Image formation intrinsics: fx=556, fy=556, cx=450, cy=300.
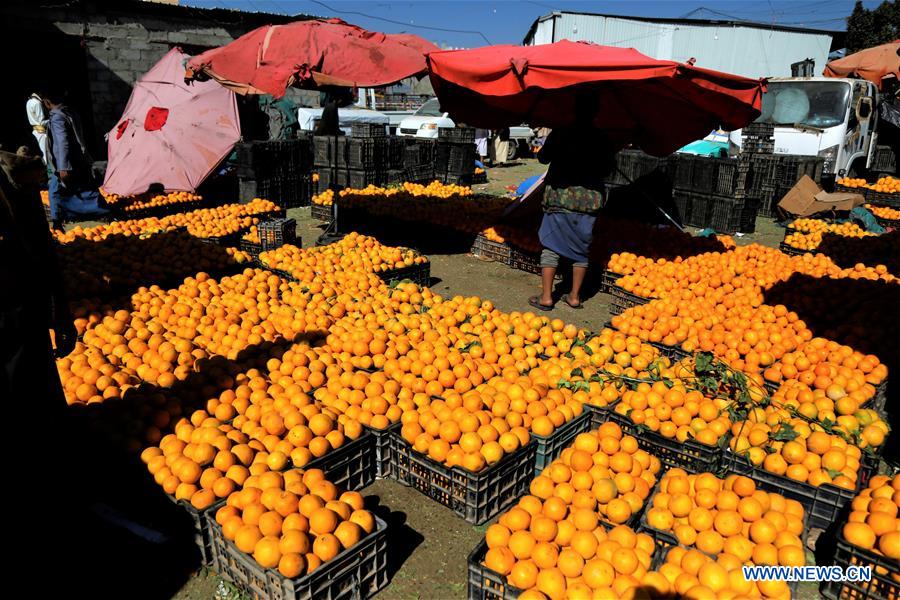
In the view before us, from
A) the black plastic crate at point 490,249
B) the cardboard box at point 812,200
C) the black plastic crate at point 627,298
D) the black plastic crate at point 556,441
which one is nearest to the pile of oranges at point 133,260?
the black plastic crate at point 490,249

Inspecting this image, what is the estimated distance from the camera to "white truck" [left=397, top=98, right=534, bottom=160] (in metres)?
21.8

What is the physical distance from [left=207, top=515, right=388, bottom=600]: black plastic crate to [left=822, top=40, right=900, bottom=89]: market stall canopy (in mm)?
28788

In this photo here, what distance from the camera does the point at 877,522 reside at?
304 cm

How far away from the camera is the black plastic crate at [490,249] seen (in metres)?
9.69

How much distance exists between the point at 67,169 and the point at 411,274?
754cm

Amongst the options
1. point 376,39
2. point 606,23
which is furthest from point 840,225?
point 606,23

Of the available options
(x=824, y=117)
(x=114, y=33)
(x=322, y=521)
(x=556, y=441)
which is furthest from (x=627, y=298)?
(x=114, y=33)

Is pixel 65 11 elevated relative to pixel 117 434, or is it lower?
elevated

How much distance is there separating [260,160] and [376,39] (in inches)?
199

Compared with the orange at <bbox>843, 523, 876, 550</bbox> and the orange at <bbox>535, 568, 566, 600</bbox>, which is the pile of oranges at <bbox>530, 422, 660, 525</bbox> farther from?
the orange at <bbox>843, 523, 876, 550</bbox>

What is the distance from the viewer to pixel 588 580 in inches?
108

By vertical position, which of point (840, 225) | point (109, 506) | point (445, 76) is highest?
point (445, 76)

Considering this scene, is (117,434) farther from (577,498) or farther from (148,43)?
(148,43)

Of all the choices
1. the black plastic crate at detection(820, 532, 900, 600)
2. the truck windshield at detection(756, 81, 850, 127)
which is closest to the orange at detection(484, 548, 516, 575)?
the black plastic crate at detection(820, 532, 900, 600)
